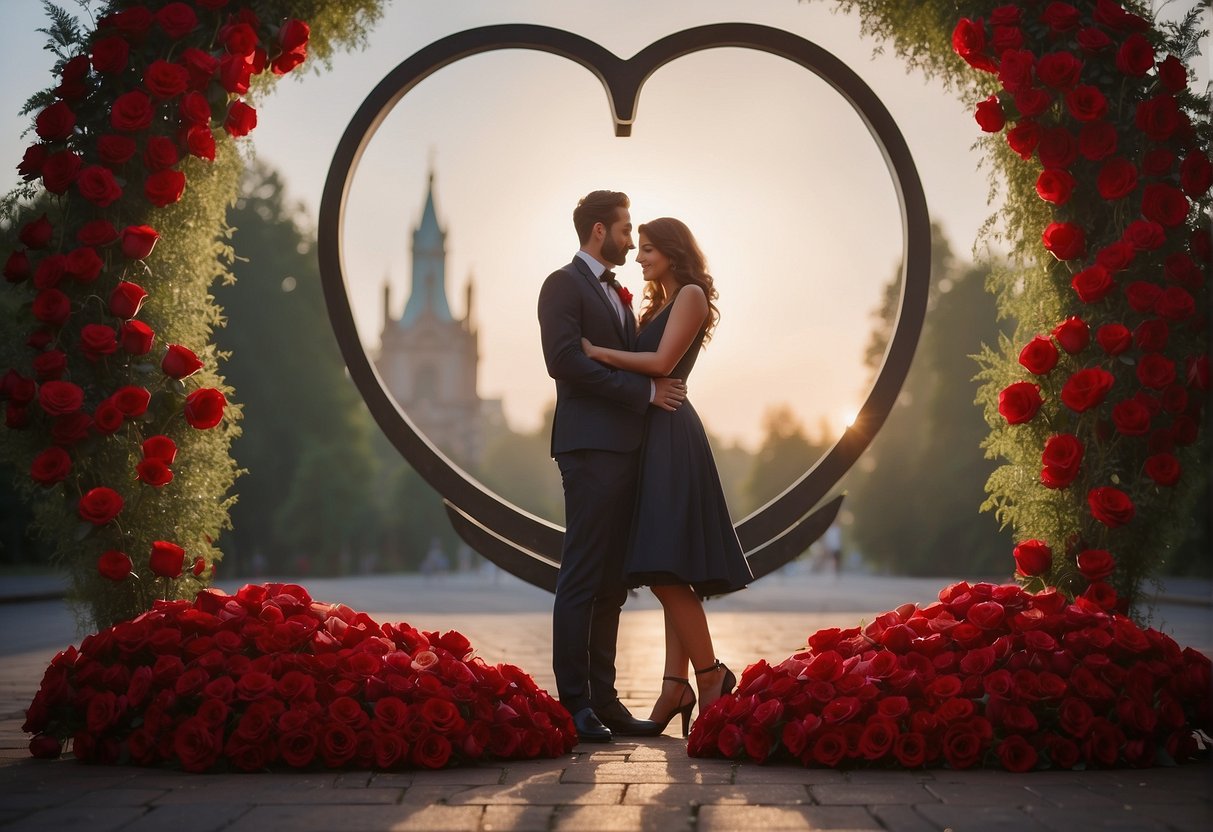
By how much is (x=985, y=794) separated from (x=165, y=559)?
133 inches

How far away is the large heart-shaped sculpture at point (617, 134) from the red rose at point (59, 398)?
1283mm

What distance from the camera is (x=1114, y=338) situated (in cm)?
553

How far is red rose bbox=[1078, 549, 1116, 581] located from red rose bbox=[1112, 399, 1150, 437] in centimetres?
50

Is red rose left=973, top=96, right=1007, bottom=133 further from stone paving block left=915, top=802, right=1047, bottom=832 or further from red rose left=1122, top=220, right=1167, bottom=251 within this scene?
stone paving block left=915, top=802, right=1047, bottom=832

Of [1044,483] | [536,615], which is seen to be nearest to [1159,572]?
[1044,483]

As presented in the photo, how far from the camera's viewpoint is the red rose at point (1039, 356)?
5691 mm

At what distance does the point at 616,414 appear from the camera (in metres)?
5.47

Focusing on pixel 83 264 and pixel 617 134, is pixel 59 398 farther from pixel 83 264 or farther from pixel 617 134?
pixel 617 134

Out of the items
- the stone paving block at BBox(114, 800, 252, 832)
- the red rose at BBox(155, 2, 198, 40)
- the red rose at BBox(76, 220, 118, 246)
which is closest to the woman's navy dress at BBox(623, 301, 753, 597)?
the stone paving block at BBox(114, 800, 252, 832)

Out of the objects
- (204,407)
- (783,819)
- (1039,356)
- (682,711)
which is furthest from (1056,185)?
(204,407)

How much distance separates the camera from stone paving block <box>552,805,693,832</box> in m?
3.54

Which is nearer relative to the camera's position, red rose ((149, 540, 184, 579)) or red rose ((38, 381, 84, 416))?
red rose ((38, 381, 84, 416))

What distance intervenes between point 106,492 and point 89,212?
4.06 feet

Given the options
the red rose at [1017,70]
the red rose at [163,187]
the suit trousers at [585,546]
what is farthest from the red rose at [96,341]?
the red rose at [1017,70]
